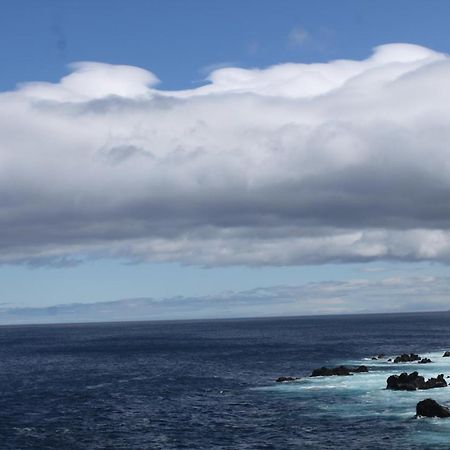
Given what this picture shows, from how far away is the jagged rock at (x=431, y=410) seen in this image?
3034 inches

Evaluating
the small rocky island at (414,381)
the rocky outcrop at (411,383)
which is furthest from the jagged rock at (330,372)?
the rocky outcrop at (411,383)

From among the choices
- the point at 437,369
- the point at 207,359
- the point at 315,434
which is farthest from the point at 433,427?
the point at 207,359

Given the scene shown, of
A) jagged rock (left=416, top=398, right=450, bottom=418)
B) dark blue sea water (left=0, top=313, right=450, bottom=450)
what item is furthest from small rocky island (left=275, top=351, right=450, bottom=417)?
dark blue sea water (left=0, top=313, right=450, bottom=450)

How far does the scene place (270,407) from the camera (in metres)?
91.2

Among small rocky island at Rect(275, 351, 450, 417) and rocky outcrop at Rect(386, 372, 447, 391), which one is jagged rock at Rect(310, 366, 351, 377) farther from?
rocky outcrop at Rect(386, 372, 447, 391)

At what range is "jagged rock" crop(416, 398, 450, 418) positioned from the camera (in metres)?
77.1

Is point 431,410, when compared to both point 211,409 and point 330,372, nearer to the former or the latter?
point 211,409

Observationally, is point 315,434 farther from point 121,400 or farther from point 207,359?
point 207,359

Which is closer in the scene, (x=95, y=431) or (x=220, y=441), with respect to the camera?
(x=220, y=441)

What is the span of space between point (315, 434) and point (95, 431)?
27217 mm

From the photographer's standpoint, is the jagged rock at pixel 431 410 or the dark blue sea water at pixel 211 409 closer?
→ the dark blue sea water at pixel 211 409

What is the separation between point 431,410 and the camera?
77562 millimetres

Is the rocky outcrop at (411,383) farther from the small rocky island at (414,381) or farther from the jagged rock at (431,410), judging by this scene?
the jagged rock at (431,410)

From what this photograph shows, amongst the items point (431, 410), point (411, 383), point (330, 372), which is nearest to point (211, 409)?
point (431, 410)
